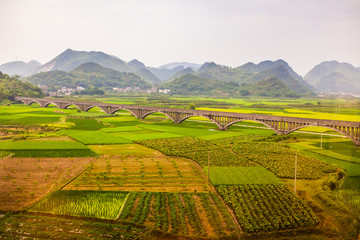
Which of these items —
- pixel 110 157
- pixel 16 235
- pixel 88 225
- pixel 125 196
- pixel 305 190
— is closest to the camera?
pixel 16 235

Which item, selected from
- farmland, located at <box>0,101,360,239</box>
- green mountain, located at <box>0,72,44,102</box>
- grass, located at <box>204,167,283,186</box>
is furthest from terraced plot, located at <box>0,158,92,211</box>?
green mountain, located at <box>0,72,44,102</box>

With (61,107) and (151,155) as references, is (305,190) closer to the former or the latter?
(151,155)

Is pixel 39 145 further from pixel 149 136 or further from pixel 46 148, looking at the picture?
pixel 149 136

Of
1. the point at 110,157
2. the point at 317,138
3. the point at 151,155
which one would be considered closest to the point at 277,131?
the point at 317,138

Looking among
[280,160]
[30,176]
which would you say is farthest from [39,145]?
[280,160]

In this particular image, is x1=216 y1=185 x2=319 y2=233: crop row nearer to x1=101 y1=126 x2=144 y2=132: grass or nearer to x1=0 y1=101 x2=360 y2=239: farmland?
x1=0 y1=101 x2=360 y2=239: farmland

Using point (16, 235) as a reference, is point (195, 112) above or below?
above

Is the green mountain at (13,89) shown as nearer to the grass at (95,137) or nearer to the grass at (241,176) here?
the grass at (95,137)

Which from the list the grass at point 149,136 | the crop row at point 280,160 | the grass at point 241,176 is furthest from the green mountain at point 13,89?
the grass at point 241,176
